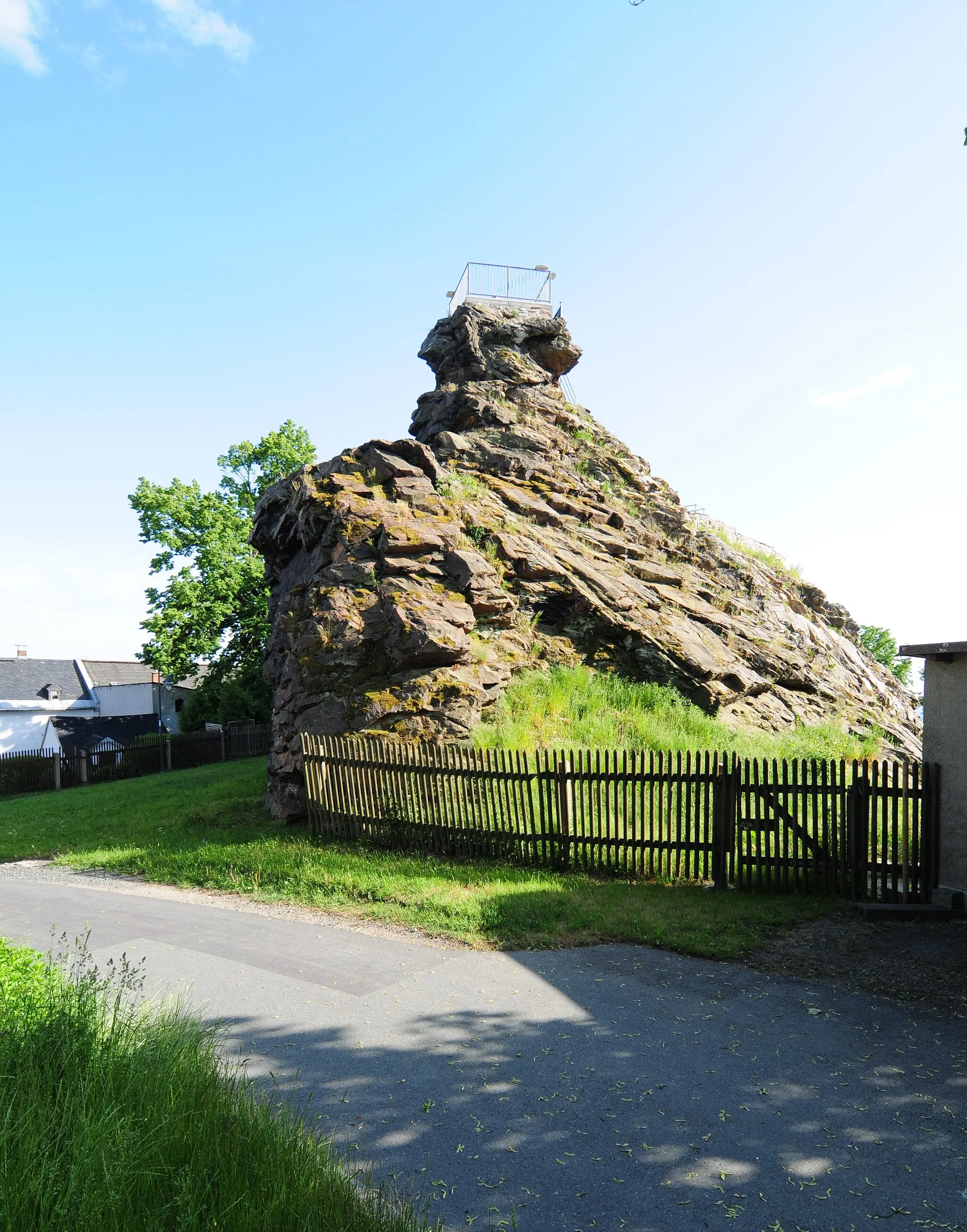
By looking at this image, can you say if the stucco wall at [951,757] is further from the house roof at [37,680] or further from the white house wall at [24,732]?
the house roof at [37,680]

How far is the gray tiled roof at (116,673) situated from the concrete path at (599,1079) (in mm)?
53685

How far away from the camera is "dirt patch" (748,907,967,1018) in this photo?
6645mm

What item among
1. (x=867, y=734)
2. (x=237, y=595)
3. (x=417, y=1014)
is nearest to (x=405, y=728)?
(x=417, y=1014)

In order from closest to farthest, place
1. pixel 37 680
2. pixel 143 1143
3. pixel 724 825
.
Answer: pixel 143 1143 → pixel 724 825 → pixel 37 680

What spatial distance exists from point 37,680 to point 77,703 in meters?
2.96

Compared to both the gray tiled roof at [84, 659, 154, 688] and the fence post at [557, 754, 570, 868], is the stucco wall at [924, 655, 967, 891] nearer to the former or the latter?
the fence post at [557, 754, 570, 868]

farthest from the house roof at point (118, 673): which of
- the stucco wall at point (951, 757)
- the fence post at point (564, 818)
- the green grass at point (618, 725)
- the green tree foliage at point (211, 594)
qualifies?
the stucco wall at point (951, 757)

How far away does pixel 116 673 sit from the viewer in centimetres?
6019

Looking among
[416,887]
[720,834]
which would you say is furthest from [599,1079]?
[720,834]

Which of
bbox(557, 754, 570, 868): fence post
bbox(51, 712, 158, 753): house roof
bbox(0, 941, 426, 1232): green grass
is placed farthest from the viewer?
bbox(51, 712, 158, 753): house roof

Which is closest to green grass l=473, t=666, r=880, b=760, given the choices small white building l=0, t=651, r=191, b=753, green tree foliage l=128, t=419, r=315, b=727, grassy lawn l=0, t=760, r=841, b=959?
grassy lawn l=0, t=760, r=841, b=959

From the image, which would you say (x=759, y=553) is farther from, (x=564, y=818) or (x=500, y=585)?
(x=564, y=818)

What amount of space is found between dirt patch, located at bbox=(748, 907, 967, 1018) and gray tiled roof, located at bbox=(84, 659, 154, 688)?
179ft

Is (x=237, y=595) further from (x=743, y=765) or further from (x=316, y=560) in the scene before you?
(x=743, y=765)
